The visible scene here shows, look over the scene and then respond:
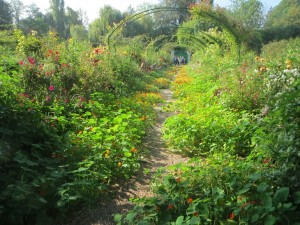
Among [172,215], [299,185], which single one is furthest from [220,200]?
[299,185]

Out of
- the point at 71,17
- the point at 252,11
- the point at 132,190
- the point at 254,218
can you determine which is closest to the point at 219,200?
the point at 254,218

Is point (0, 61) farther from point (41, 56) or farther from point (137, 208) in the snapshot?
point (137, 208)

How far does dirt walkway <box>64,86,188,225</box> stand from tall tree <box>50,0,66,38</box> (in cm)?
5374

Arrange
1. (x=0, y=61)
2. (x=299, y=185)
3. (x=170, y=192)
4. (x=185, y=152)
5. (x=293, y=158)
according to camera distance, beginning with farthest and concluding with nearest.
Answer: (x=0, y=61), (x=185, y=152), (x=170, y=192), (x=293, y=158), (x=299, y=185)

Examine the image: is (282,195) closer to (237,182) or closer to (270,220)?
(270,220)

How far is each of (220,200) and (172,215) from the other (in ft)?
1.56

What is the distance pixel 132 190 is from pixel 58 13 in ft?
188

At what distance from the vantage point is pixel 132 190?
3.17 m

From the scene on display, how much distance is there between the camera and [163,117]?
264 inches

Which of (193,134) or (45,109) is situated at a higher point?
(45,109)

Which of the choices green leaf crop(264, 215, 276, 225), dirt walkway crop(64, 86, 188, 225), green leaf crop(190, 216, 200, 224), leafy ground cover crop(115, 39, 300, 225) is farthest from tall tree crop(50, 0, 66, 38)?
green leaf crop(264, 215, 276, 225)

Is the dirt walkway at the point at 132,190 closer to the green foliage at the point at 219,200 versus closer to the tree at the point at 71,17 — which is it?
the green foliage at the point at 219,200

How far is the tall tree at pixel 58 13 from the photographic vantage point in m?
52.8

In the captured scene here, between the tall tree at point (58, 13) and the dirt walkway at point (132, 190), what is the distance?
53742 millimetres
